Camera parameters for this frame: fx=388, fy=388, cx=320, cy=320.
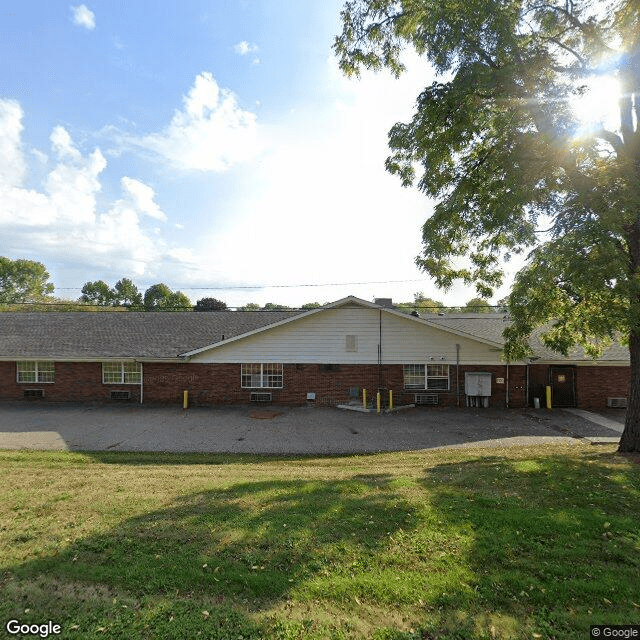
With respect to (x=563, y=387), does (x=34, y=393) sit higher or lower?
lower

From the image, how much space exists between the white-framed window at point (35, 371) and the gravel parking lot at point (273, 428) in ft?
5.17

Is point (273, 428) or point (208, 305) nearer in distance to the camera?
point (273, 428)

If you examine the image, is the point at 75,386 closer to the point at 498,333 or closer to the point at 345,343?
the point at 345,343

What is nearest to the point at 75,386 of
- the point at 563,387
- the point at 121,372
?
the point at 121,372

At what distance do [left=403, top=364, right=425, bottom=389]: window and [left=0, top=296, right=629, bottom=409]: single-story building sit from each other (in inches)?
1.9

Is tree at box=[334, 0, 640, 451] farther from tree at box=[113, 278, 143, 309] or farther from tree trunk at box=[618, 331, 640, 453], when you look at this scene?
tree at box=[113, 278, 143, 309]

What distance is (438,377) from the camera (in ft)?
62.4

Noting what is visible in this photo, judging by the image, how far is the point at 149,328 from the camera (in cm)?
2289

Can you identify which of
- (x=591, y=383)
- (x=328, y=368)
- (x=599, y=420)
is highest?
(x=328, y=368)

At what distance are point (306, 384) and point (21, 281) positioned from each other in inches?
2685

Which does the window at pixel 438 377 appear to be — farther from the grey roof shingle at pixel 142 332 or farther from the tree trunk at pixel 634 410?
the tree trunk at pixel 634 410

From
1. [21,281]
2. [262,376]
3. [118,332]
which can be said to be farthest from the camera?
[21,281]

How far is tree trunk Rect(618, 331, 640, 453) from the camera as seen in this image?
385 inches

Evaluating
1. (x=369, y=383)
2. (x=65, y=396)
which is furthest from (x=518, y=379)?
(x=65, y=396)
